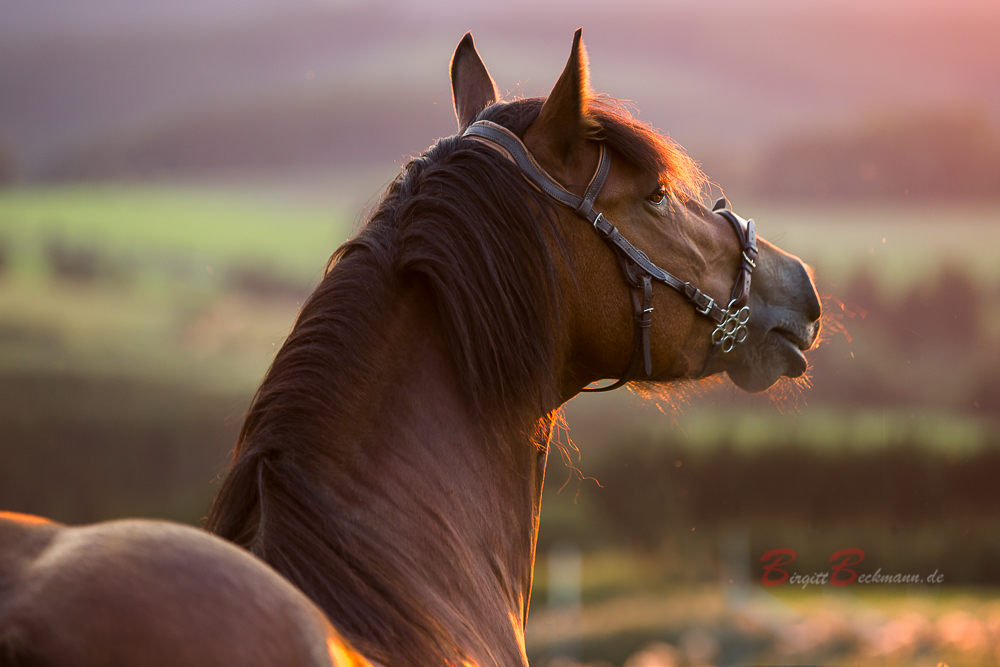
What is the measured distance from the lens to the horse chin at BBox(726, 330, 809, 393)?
2.09m

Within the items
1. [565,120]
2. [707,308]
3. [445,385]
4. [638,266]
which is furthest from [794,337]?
[445,385]

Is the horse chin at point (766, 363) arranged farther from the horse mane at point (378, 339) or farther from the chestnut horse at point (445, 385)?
the horse mane at point (378, 339)

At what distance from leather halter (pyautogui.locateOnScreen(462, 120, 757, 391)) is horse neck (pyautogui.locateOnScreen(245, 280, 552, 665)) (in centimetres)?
37

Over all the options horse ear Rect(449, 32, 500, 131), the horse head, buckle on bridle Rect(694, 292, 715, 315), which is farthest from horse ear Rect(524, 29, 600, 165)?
buckle on bridle Rect(694, 292, 715, 315)

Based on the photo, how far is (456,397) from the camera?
149 cm

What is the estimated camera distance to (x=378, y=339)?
1393mm

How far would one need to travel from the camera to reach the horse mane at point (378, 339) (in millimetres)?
1135

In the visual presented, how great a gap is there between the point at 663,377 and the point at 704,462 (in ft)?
23.5

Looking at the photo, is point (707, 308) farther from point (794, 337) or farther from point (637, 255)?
point (794, 337)

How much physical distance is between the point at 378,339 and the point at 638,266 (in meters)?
0.70

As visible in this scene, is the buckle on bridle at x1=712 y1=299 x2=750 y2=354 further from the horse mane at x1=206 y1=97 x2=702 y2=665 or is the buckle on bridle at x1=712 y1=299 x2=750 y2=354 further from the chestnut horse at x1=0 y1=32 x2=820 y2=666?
the horse mane at x1=206 y1=97 x2=702 y2=665

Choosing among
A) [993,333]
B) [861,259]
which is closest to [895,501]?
[993,333]

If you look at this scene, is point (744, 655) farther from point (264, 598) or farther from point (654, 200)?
point (264, 598)

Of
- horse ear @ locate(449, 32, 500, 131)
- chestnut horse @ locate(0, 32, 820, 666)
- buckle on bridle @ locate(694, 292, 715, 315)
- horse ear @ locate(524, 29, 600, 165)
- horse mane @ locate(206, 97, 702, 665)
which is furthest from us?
horse ear @ locate(449, 32, 500, 131)
